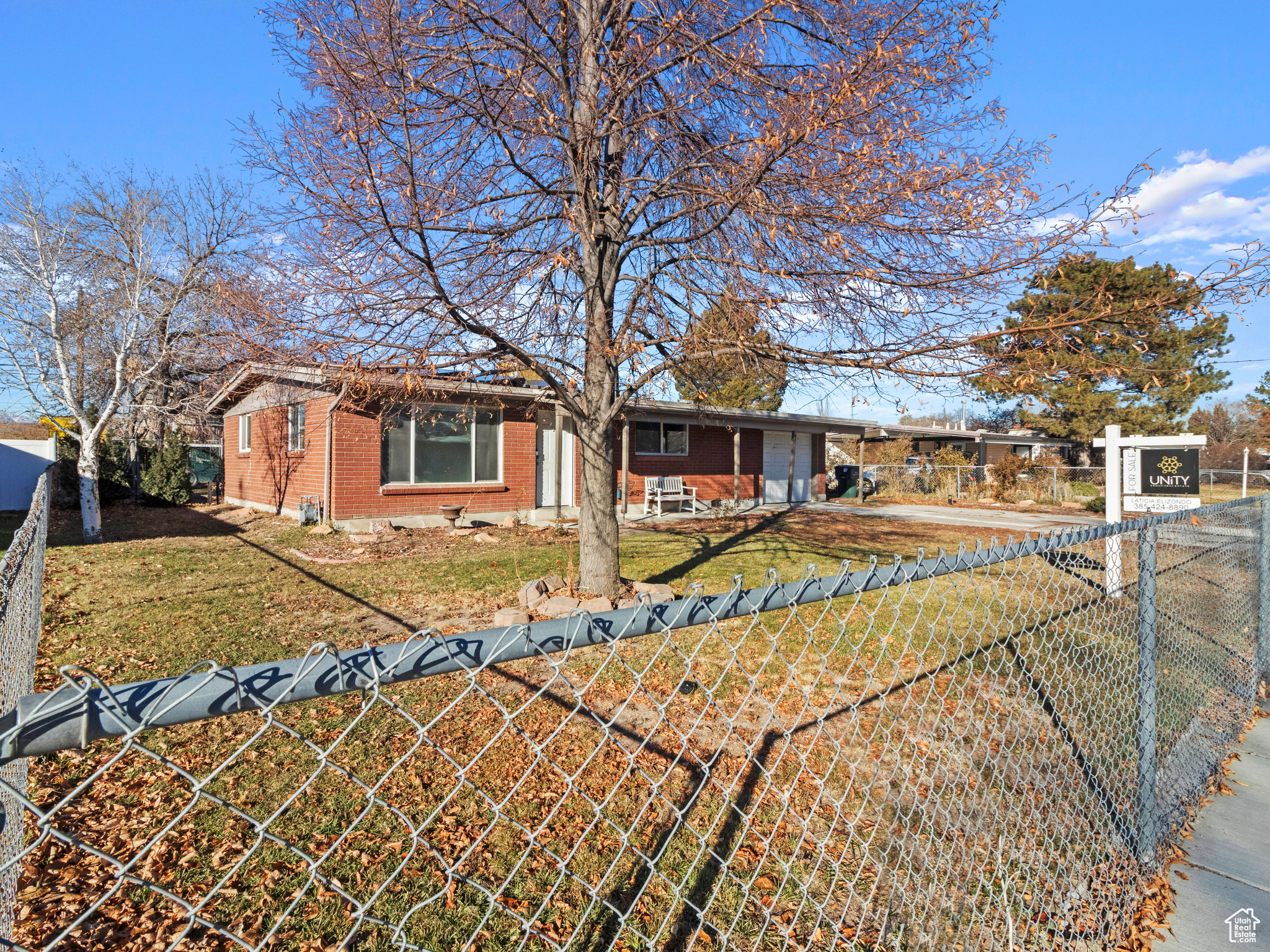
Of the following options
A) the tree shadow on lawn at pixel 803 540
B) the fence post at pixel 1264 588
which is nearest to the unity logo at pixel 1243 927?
the fence post at pixel 1264 588

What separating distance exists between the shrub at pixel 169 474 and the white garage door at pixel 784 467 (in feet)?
53.4

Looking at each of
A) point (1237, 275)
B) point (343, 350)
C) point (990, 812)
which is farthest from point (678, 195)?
point (990, 812)

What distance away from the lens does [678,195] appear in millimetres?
6637

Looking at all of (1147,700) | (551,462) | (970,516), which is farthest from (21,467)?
(970,516)

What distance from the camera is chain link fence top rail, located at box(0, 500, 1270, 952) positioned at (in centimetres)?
160

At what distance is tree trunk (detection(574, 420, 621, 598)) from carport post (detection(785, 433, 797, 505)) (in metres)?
15.0

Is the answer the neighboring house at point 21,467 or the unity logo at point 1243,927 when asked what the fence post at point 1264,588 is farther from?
the neighboring house at point 21,467

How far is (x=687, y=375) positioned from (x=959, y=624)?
3716 mm

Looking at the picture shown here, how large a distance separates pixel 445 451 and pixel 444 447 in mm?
83

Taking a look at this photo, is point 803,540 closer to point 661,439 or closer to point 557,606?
point 661,439

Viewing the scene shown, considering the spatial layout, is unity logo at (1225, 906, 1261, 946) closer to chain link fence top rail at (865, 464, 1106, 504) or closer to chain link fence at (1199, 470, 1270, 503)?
chain link fence top rail at (865, 464, 1106, 504)

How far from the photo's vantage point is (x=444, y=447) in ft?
44.1

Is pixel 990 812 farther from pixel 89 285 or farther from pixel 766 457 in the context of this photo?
pixel 89 285

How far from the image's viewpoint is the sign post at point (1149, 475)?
6672mm
